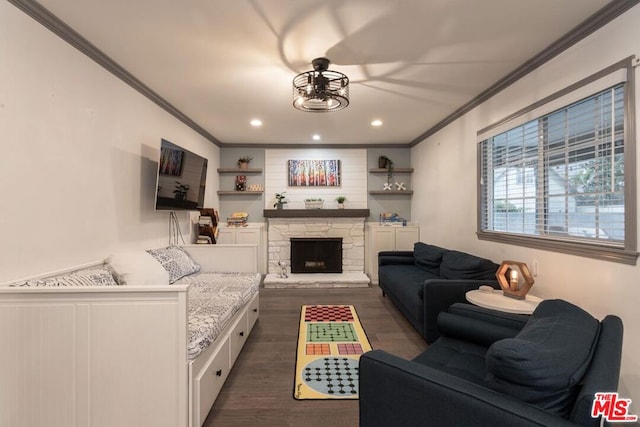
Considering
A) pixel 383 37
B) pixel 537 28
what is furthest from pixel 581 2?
pixel 383 37

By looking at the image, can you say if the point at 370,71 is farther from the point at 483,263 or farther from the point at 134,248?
the point at 134,248

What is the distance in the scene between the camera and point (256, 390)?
2.05 metres

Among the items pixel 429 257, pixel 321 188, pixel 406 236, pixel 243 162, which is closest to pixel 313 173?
pixel 321 188

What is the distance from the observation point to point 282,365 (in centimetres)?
237

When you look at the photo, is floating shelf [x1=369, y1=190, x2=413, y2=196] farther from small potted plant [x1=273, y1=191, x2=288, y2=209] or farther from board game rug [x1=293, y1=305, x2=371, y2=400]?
board game rug [x1=293, y1=305, x2=371, y2=400]

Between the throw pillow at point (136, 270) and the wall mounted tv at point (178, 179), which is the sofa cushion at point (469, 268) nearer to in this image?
the throw pillow at point (136, 270)

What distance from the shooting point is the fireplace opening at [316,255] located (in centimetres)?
522

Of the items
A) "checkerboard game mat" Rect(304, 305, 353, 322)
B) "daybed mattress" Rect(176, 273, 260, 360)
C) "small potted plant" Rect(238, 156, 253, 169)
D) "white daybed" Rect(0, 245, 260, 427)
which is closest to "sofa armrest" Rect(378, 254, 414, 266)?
"checkerboard game mat" Rect(304, 305, 353, 322)

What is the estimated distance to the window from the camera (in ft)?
5.80

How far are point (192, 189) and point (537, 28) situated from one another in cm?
356

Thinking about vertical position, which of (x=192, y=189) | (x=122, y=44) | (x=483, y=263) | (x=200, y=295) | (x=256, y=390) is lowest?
(x=256, y=390)

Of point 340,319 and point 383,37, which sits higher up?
point 383,37

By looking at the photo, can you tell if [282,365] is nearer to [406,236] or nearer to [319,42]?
[319,42]

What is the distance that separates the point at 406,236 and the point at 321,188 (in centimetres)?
177
